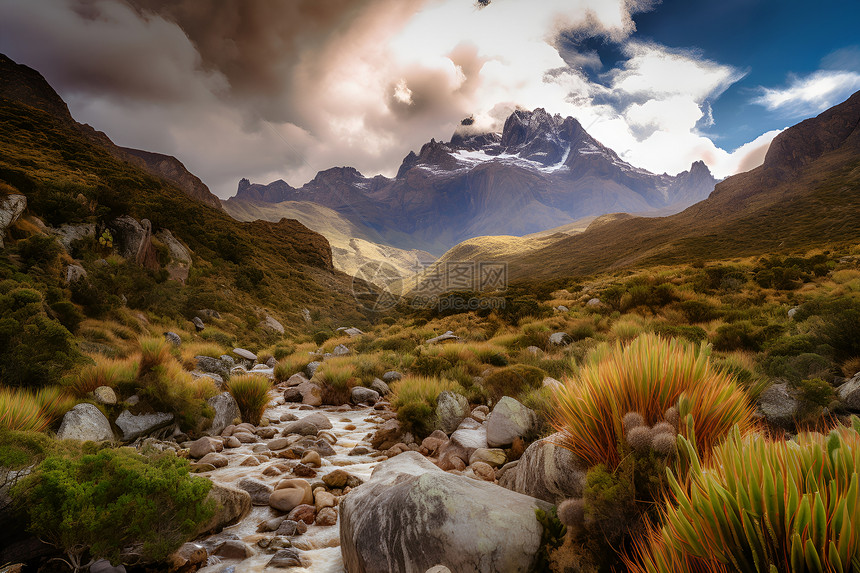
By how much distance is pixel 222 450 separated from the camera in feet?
20.7

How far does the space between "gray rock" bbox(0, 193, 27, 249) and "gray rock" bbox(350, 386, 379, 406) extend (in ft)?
42.5

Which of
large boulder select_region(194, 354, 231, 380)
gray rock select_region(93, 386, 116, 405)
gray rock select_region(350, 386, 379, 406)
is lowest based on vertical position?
gray rock select_region(350, 386, 379, 406)

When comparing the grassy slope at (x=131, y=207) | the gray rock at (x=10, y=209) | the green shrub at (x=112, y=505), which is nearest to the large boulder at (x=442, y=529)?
the green shrub at (x=112, y=505)

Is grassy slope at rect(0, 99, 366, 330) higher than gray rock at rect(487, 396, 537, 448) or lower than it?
higher

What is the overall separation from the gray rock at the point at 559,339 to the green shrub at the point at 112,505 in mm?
A: 11124

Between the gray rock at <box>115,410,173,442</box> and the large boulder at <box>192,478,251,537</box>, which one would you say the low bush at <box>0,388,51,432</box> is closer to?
the gray rock at <box>115,410,173,442</box>

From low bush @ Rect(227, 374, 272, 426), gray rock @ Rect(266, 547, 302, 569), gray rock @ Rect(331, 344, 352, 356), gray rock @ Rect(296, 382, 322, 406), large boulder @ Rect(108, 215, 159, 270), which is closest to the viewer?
gray rock @ Rect(266, 547, 302, 569)

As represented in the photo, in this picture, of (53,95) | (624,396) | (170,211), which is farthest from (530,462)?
(53,95)

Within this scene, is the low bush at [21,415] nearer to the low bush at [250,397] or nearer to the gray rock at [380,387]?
the low bush at [250,397]

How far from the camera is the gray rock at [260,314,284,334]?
27.0 m

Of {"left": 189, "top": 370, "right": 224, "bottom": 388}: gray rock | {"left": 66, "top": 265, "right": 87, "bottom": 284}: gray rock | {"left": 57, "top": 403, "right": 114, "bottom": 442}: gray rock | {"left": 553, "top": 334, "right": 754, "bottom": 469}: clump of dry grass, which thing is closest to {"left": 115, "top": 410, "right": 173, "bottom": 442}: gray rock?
{"left": 57, "top": 403, "right": 114, "bottom": 442}: gray rock

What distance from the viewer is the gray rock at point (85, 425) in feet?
15.7

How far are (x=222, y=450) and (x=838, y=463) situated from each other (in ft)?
24.6

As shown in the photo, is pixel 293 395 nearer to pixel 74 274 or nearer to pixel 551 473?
pixel 551 473
